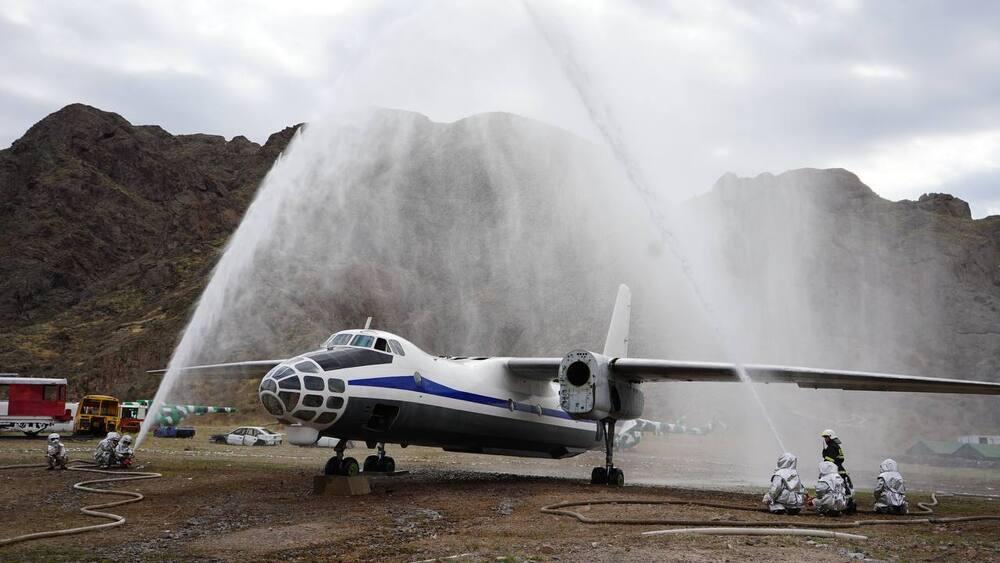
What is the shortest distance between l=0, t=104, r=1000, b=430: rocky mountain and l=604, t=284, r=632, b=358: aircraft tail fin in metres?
37.3

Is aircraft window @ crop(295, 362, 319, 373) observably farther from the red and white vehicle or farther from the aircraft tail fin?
the red and white vehicle

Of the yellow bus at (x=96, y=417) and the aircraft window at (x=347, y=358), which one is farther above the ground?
the aircraft window at (x=347, y=358)

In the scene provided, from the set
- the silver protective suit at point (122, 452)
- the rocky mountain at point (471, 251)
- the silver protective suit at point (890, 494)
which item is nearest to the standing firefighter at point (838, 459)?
the silver protective suit at point (890, 494)

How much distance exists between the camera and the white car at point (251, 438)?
134 feet

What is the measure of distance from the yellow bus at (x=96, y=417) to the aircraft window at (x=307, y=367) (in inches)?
1175

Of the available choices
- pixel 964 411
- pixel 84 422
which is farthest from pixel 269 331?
pixel 964 411

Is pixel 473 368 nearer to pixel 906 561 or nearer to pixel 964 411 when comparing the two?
pixel 906 561

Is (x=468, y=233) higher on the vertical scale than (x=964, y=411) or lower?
higher

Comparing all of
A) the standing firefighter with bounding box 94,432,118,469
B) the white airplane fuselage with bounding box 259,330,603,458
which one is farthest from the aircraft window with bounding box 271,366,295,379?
the standing firefighter with bounding box 94,432,118,469

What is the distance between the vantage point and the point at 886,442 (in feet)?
214

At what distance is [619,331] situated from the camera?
24.7 metres

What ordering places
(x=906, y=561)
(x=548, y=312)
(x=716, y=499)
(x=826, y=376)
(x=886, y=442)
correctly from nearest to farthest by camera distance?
1. (x=906, y=561)
2. (x=716, y=499)
3. (x=826, y=376)
4. (x=886, y=442)
5. (x=548, y=312)

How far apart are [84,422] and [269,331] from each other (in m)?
28.7

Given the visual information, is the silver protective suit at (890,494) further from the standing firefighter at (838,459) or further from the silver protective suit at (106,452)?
the silver protective suit at (106,452)
